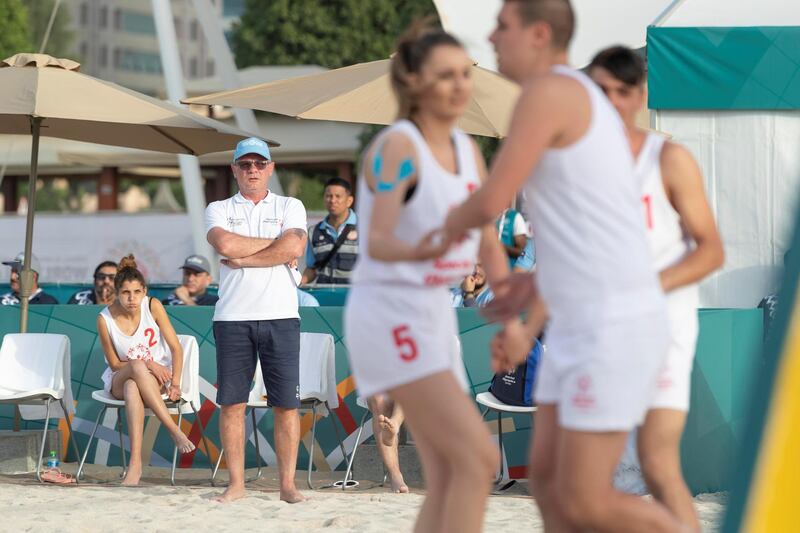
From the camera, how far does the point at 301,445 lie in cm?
826

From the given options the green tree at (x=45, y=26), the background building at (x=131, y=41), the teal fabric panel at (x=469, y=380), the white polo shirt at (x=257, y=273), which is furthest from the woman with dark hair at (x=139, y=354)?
the background building at (x=131, y=41)

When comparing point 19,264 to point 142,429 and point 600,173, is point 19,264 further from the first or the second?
point 600,173

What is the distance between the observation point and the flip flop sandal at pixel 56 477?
7.59m

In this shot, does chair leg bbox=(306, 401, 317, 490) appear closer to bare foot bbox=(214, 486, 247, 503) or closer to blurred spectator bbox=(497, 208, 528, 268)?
bare foot bbox=(214, 486, 247, 503)

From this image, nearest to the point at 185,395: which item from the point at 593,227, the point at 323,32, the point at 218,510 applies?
the point at 218,510

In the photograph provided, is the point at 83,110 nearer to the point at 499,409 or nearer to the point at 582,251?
the point at 499,409

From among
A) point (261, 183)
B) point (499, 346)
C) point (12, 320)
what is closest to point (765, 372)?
point (499, 346)

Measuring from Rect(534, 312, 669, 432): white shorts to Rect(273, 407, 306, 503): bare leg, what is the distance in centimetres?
387

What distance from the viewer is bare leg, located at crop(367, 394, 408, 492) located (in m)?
7.39

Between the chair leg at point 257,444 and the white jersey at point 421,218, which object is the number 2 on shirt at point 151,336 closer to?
the chair leg at point 257,444

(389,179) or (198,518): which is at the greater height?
(389,179)

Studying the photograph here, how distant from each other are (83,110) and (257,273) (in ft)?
6.57

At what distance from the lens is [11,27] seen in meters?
42.4

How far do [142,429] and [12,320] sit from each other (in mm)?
1481
